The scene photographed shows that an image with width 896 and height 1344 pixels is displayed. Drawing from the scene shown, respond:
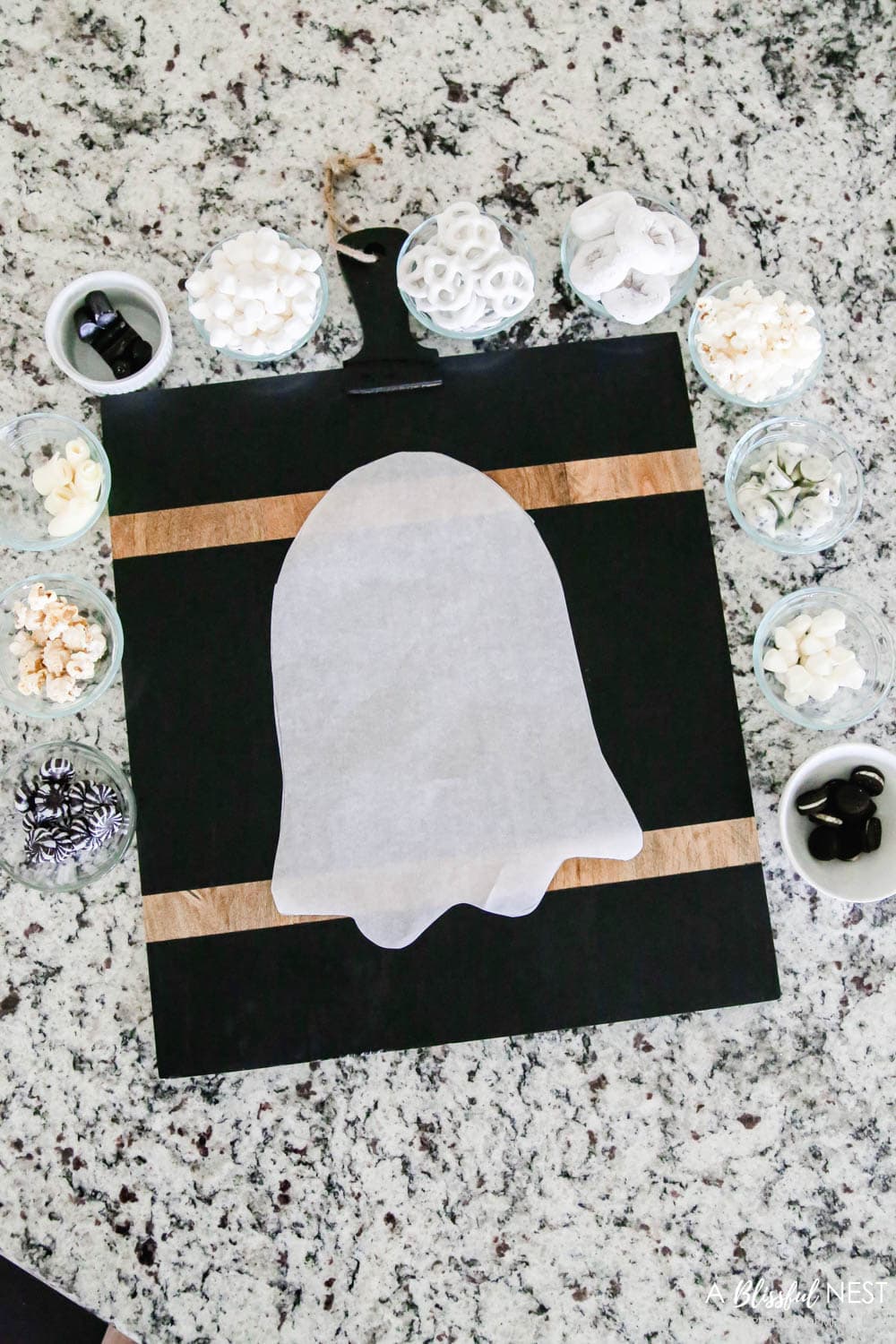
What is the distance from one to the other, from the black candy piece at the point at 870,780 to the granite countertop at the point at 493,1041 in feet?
0.25

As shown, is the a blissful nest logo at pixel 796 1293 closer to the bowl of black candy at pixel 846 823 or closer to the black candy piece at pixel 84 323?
the bowl of black candy at pixel 846 823

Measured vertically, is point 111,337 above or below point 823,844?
above

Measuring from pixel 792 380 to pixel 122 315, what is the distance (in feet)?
2.07

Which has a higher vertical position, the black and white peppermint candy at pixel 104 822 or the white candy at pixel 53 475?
the white candy at pixel 53 475

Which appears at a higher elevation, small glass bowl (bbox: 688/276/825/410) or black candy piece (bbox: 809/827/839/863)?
small glass bowl (bbox: 688/276/825/410)

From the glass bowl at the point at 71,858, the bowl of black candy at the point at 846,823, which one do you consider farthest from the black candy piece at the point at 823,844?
the glass bowl at the point at 71,858

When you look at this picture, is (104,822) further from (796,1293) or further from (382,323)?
(796,1293)

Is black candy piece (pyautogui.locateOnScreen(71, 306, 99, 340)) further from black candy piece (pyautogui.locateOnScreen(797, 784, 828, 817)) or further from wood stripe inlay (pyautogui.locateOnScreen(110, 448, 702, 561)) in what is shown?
black candy piece (pyautogui.locateOnScreen(797, 784, 828, 817))

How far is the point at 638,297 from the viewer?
3.01 ft

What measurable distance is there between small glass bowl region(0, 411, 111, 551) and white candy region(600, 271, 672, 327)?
0.50 m

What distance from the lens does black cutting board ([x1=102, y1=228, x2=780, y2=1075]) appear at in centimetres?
90

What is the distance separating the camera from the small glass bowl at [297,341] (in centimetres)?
92

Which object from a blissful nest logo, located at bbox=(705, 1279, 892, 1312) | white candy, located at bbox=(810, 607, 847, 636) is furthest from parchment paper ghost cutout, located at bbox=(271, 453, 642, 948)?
a blissful nest logo, located at bbox=(705, 1279, 892, 1312)

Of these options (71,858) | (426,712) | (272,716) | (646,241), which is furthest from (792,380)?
(71,858)
